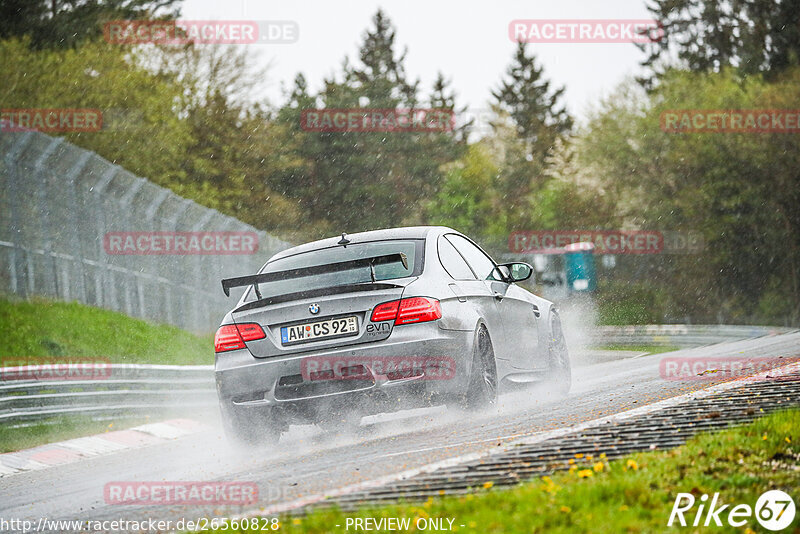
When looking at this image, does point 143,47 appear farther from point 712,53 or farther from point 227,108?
point 712,53

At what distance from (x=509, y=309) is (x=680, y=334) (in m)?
19.1

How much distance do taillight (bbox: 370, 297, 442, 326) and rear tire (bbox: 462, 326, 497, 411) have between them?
0.54 m

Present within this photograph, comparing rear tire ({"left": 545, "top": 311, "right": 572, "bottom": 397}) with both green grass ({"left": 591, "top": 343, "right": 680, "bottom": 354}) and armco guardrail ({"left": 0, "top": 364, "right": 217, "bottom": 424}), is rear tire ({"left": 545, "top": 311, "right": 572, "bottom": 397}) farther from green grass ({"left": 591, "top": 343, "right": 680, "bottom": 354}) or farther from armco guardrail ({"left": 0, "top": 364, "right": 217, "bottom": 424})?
green grass ({"left": 591, "top": 343, "right": 680, "bottom": 354})

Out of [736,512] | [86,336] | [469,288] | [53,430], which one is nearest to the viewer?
[736,512]

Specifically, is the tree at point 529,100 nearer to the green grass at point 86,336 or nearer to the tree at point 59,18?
the tree at point 59,18

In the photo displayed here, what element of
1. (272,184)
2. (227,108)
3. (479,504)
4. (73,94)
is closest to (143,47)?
(227,108)

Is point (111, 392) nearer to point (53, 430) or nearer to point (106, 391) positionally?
point (106, 391)

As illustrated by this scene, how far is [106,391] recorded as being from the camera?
13.1m

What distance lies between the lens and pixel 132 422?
44.2ft

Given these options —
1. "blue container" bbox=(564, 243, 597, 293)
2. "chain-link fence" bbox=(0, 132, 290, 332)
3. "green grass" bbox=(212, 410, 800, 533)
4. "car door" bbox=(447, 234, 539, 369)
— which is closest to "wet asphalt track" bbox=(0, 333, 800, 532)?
"car door" bbox=(447, 234, 539, 369)

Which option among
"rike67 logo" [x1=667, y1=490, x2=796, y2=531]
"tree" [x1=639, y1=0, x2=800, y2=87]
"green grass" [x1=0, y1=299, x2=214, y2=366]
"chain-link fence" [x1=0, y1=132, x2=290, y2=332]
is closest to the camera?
"rike67 logo" [x1=667, y1=490, x2=796, y2=531]

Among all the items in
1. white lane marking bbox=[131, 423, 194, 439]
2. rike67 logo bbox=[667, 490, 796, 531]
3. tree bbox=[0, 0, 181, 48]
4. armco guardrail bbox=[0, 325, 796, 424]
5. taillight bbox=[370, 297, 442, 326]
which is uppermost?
tree bbox=[0, 0, 181, 48]

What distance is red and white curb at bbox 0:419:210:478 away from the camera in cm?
1059

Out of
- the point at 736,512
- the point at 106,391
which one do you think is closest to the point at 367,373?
the point at 736,512
